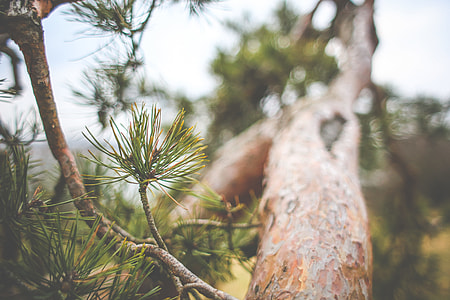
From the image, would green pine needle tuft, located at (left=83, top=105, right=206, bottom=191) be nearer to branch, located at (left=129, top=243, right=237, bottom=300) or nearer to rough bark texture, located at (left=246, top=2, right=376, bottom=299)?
branch, located at (left=129, top=243, right=237, bottom=300)

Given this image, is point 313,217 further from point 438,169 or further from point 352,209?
point 438,169

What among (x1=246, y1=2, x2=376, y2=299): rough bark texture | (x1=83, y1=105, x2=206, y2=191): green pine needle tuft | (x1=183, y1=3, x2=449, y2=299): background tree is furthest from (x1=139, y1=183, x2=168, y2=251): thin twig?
(x1=183, y1=3, x2=449, y2=299): background tree

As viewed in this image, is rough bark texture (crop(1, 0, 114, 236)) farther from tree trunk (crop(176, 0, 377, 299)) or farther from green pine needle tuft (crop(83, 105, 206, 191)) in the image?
tree trunk (crop(176, 0, 377, 299))

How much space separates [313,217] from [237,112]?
3.32 ft

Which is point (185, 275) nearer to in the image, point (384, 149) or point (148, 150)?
point (148, 150)

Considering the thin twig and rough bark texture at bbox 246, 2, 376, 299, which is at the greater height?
the thin twig

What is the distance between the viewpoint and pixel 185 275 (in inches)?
8.1

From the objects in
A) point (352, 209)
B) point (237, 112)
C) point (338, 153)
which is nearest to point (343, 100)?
point (338, 153)

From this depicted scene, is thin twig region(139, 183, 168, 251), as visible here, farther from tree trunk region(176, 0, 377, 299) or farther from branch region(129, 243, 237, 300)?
tree trunk region(176, 0, 377, 299)

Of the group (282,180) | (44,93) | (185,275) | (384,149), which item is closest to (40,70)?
(44,93)

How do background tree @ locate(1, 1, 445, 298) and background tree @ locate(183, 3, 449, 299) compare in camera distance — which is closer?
background tree @ locate(1, 1, 445, 298)

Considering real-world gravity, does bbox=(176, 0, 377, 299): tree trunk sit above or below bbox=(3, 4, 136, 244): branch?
below

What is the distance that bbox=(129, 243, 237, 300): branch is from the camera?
19cm

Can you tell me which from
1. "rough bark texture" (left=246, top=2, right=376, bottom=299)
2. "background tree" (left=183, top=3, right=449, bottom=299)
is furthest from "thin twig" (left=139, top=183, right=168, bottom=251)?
"background tree" (left=183, top=3, right=449, bottom=299)
